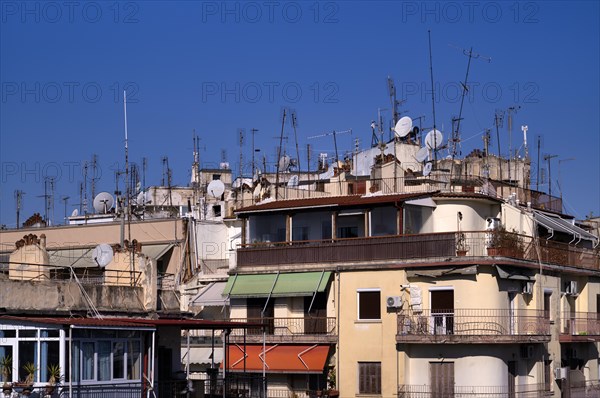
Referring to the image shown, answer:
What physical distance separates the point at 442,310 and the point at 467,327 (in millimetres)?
1566

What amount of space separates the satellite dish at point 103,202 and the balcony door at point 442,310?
36130mm

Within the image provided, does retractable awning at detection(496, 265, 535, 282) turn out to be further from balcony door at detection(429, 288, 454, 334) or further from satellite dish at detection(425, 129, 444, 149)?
satellite dish at detection(425, 129, 444, 149)

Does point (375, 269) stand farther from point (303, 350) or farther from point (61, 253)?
point (61, 253)

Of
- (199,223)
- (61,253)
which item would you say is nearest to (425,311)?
(199,223)

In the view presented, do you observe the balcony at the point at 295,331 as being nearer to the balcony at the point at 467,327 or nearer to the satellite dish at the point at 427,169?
the balcony at the point at 467,327

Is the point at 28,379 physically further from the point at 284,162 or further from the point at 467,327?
the point at 284,162

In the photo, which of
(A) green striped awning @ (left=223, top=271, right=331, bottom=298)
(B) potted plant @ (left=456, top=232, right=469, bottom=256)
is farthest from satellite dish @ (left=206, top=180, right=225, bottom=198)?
(B) potted plant @ (left=456, top=232, right=469, bottom=256)

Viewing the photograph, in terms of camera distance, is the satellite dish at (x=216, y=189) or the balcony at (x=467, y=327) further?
the satellite dish at (x=216, y=189)

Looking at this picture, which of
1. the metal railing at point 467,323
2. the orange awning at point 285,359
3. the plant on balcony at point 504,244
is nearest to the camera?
the metal railing at point 467,323

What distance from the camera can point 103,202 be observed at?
79.2 metres

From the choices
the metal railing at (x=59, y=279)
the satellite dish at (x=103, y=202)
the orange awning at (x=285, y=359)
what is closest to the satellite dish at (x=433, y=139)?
the orange awning at (x=285, y=359)

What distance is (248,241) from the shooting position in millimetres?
56250

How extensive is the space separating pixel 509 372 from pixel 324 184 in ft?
59.9

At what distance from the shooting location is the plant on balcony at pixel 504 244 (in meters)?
48.0
